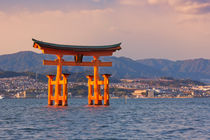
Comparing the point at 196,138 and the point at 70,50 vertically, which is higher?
the point at 70,50

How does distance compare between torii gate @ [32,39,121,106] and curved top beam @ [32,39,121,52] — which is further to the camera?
torii gate @ [32,39,121,106]

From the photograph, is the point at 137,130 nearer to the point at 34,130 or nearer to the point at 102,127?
the point at 102,127

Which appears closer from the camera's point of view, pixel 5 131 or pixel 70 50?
pixel 5 131

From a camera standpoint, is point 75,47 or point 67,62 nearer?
point 67,62

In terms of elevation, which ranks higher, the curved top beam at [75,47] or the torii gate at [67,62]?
the curved top beam at [75,47]

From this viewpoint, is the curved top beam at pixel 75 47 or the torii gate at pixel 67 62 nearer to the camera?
the curved top beam at pixel 75 47

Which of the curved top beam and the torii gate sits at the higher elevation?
the curved top beam

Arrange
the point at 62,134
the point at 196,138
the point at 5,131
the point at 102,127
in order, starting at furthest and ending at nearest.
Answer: the point at 102,127, the point at 5,131, the point at 62,134, the point at 196,138

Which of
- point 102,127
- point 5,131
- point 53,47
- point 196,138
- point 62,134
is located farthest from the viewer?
point 53,47

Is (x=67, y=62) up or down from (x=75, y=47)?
down

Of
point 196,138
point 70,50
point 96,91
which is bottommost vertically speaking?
point 196,138

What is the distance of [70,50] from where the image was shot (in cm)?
6431

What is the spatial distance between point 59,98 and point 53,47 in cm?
813

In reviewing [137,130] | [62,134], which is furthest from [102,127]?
[62,134]
